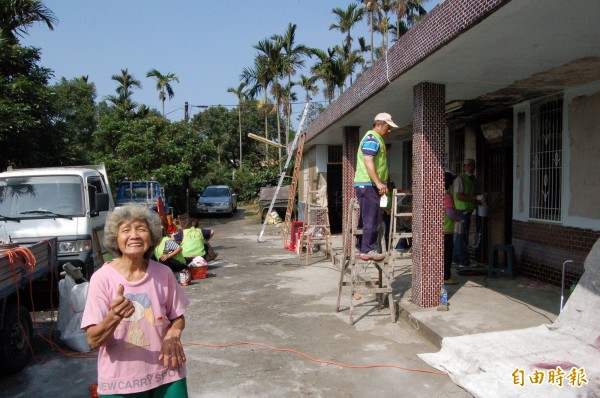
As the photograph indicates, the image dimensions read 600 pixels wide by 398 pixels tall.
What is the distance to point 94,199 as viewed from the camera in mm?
7676

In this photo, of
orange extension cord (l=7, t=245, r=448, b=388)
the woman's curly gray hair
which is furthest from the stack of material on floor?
the woman's curly gray hair

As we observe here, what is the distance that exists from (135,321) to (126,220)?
0.57 m

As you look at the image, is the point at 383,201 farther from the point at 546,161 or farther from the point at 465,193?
the point at 546,161

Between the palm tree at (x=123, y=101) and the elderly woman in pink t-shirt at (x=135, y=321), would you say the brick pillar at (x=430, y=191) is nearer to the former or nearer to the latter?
the elderly woman in pink t-shirt at (x=135, y=321)

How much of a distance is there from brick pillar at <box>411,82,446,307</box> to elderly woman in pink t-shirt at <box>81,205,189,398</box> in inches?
162

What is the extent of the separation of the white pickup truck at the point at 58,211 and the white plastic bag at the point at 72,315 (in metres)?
1.77

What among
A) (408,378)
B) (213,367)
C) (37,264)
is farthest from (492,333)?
(37,264)

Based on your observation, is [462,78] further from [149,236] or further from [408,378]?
[149,236]

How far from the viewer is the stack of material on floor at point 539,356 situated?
3.64 meters

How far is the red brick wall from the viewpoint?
262 inches

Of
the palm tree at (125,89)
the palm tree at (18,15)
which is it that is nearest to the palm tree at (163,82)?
the palm tree at (125,89)

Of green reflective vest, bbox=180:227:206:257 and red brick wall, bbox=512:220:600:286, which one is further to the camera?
green reflective vest, bbox=180:227:206:257

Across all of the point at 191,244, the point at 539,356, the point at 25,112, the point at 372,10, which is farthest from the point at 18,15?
the point at 372,10

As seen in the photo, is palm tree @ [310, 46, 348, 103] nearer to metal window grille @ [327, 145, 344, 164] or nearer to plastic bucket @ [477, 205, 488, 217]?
metal window grille @ [327, 145, 344, 164]
